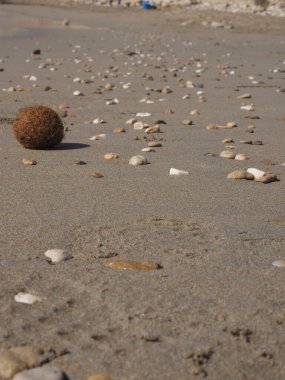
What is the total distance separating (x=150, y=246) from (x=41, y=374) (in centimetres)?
111

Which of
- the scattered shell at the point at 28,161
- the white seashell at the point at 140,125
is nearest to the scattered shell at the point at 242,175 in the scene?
the scattered shell at the point at 28,161

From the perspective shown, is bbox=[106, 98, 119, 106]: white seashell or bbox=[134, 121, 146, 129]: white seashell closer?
bbox=[134, 121, 146, 129]: white seashell

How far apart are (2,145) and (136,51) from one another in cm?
1010

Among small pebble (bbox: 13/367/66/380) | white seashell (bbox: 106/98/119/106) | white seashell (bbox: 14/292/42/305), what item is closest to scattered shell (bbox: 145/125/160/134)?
white seashell (bbox: 106/98/119/106)

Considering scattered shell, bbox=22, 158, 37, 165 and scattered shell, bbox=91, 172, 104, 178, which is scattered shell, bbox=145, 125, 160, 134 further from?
scattered shell, bbox=91, 172, 104, 178

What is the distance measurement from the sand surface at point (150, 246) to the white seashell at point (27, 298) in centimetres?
2

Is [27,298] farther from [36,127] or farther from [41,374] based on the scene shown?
[36,127]

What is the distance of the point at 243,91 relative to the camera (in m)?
8.68

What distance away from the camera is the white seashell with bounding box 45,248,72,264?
2859 millimetres

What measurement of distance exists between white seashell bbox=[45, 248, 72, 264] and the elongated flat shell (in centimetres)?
17

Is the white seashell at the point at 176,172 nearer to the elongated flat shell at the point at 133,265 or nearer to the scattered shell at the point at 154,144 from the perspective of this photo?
the scattered shell at the point at 154,144

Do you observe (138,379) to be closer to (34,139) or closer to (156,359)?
(156,359)

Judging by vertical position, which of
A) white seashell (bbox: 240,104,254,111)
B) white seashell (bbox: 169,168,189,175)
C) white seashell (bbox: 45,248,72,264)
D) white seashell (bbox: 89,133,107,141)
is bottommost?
white seashell (bbox: 240,104,254,111)

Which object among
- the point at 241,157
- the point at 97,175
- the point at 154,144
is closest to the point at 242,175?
the point at 241,157
